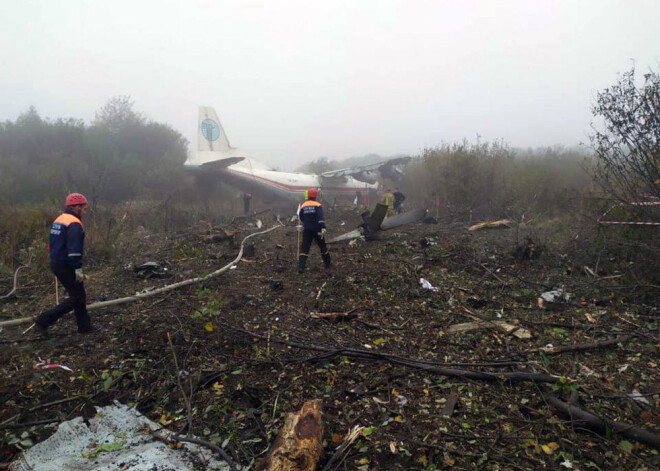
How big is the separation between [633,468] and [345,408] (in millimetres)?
1929

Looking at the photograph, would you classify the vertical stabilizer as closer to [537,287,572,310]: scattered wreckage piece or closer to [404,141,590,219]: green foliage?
[404,141,590,219]: green foliage

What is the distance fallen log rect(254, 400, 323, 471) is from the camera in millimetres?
2307

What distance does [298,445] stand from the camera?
2.40 metres

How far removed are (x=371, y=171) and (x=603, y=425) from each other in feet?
61.1

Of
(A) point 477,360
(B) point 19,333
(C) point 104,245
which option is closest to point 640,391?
(A) point 477,360

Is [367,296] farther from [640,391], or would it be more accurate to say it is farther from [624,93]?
[624,93]

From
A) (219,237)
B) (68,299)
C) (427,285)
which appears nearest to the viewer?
(68,299)

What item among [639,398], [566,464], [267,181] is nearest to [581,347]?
[639,398]

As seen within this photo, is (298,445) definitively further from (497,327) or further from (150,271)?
(150,271)

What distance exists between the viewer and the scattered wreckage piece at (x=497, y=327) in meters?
4.16

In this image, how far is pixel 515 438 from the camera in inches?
103

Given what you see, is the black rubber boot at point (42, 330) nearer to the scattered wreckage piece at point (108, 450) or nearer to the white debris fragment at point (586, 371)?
the scattered wreckage piece at point (108, 450)

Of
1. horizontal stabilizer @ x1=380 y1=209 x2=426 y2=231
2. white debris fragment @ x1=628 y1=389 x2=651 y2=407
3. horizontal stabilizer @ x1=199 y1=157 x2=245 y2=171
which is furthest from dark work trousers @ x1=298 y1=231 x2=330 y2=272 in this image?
horizontal stabilizer @ x1=199 y1=157 x2=245 y2=171

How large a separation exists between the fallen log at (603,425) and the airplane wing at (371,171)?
17.2 m
